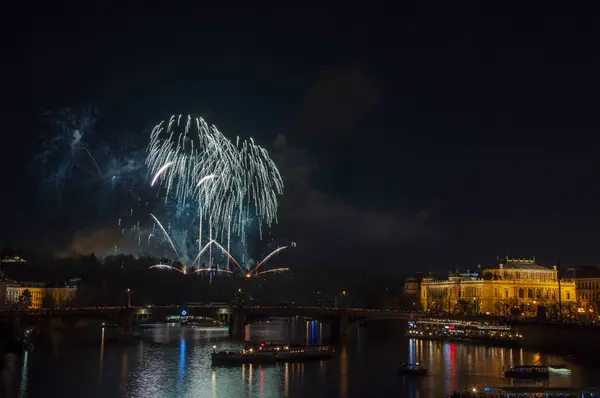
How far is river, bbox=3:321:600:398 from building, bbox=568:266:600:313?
161 feet

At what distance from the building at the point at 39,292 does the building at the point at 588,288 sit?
12310cm

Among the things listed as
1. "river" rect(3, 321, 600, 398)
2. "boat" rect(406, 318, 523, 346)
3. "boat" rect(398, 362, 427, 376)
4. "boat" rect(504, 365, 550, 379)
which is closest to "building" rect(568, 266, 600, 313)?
"boat" rect(406, 318, 523, 346)

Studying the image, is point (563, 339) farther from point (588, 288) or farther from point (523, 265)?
point (523, 265)

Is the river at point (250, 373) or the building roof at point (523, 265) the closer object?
the river at point (250, 373)

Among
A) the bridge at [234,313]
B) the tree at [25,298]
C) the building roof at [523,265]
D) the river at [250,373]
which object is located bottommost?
the river at [250,373]

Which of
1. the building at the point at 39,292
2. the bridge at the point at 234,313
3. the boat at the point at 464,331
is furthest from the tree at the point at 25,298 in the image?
the boat at the point at 464,331

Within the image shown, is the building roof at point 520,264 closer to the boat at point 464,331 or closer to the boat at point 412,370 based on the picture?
the boat at point 464,331

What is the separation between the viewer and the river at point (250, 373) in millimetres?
70125

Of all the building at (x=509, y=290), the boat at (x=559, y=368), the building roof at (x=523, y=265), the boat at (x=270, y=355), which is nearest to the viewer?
the boat at (x=559, y=368)

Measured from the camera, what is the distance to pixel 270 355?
93812 mm

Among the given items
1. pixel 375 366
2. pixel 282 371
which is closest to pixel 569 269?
pixel 375 366

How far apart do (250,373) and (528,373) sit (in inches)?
1246

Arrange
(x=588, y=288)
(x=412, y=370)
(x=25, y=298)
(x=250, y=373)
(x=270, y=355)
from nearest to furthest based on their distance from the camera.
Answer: (x=412, y=370)
(x=250, y=373)
(x=270, y=355)
(x=588, y=288)
(x=25, y=298)

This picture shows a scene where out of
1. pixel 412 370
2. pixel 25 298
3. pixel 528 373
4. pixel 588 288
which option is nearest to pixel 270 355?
pixel 412 370
